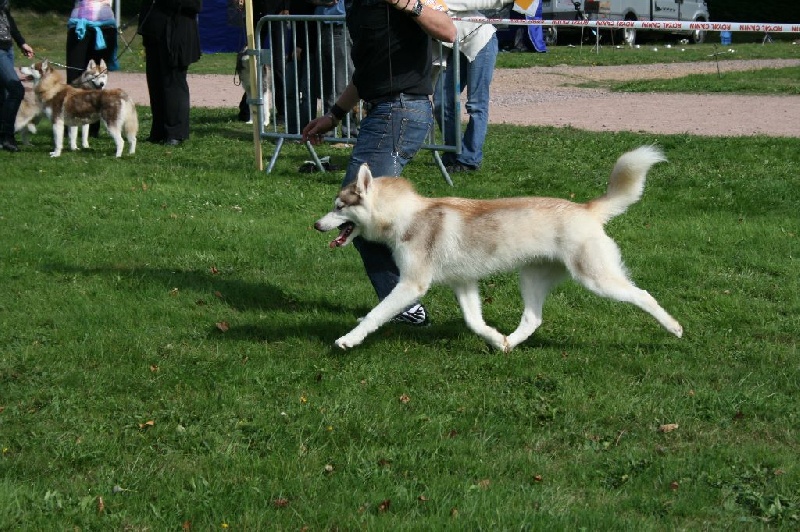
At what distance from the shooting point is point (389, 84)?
568cm

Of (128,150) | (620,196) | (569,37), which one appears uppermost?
(620,196)

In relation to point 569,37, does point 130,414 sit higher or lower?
higher

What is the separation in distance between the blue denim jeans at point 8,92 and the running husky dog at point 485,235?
26.7 ft

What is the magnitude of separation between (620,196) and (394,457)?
2.08 metres

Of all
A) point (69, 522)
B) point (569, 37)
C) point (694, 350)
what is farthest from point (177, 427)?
point (569, 37)

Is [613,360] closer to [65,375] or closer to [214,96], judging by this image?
[65,375]

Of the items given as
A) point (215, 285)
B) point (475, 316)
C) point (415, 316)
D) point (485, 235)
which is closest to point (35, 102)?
point (215, 285)

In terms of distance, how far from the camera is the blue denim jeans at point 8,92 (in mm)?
12336

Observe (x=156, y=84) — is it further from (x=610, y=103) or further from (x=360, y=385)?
(x=360, y=385)

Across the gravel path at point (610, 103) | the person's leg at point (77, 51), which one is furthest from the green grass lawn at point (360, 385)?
the person's leg at point (77, 51)

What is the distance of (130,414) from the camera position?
15.8 ft

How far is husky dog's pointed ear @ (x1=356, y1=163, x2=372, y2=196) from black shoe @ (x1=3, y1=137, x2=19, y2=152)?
8494 millimetres

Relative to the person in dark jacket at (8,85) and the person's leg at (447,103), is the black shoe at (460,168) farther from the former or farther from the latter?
the person in dark jacket at (8,85)

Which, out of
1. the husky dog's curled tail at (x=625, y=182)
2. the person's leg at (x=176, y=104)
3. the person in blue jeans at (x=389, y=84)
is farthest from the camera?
the person's leg at (x=176, y=104)
